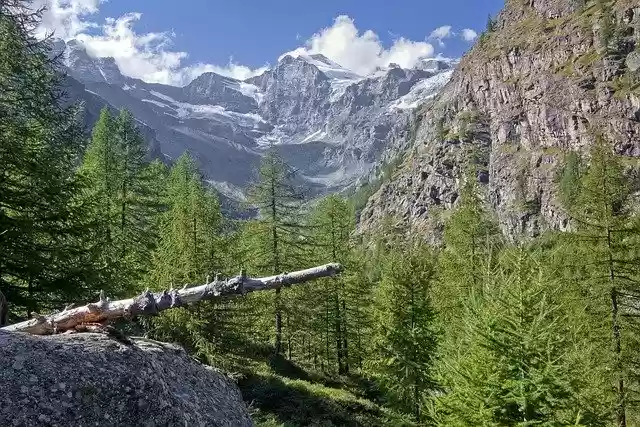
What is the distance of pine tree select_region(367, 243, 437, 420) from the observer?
22641 mm

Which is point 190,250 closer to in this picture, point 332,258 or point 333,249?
point 332,258

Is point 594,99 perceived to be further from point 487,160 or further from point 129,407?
point 129,407

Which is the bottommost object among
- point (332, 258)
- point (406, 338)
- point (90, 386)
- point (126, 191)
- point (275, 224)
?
point (406, 338)

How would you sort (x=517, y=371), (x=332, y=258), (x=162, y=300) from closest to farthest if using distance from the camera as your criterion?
(x=162, y=300)
(x=517, y=371)
(x=332, y=258)

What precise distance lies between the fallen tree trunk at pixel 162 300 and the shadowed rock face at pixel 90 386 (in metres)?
0.48

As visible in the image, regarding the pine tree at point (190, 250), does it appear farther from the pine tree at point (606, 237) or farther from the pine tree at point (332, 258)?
the pine tree at point (606, 237)

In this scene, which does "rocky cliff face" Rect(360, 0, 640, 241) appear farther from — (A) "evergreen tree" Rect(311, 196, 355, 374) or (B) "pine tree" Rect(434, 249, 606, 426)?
(B) "pine tree" Rect(434, 249, 606, 426)

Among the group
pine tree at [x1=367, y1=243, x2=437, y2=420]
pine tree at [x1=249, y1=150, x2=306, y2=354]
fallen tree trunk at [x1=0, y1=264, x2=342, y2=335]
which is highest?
pine tree at [x1=249, y1=150, x2=306, y2=354]

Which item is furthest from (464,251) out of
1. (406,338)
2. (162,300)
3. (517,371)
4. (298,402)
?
(162,300)

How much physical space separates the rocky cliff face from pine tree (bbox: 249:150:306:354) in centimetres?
9258

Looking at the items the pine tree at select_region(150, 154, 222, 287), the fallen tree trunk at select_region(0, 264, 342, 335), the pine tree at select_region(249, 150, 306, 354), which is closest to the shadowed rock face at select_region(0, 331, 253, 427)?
the fallen tree trunk at select_region(0, 264, 342, 335)

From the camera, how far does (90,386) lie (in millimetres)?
5555

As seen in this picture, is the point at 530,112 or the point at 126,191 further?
the point at 530,112

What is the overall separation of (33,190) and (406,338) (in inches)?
632
